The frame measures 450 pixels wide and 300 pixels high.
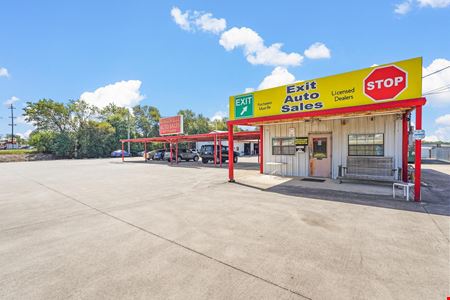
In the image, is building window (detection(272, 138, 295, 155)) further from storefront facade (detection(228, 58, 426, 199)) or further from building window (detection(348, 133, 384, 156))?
building window (detection(348, 133, 384, 156))

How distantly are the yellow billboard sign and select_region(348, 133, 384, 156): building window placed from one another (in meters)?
2.85

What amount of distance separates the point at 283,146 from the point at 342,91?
4.71 meters

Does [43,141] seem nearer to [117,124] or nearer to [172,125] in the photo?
[117,124]

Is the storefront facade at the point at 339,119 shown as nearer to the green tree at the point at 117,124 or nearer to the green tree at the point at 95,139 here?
the green tree at the point at 95,139

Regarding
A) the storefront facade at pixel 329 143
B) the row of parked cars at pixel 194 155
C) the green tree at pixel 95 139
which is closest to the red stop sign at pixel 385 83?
the storefront facade at pixel 329 143

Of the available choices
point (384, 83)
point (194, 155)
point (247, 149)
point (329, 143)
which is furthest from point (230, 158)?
point (247, 149)

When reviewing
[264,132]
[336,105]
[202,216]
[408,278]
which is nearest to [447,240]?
[408,278]

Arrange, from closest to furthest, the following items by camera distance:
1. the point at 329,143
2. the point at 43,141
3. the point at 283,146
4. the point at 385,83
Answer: the point at 385,83 → the point at 329,143 → the point at 283,146 → the point at 43,141

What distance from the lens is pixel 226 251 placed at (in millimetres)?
3359

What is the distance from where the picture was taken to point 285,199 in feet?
21.5

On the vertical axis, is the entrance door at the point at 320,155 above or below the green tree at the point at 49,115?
below

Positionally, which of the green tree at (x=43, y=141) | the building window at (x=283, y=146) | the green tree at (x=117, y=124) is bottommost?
the building window at (x=283, y=146)

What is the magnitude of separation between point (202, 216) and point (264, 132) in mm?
8398

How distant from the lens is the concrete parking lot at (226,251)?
97.3 inches
